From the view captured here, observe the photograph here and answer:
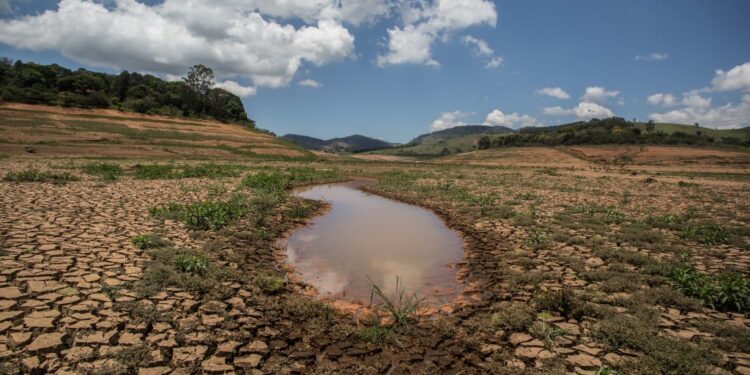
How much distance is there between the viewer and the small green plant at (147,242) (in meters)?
7.01

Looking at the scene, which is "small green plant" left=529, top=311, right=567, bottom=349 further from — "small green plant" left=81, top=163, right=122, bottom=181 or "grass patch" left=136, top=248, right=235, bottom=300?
"small green plant" left=81, top=163, right=122, bottom=181

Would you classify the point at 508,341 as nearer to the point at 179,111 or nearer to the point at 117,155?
the point at 117,155

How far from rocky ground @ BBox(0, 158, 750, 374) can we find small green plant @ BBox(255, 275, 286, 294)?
0.04 m

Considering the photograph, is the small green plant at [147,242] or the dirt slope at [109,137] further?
the dirt slope at [109,137]

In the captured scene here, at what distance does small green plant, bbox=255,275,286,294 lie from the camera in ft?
19.2

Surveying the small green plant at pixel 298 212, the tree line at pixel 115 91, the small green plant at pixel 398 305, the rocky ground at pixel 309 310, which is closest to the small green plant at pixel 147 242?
the rocky ground at pixel 309 310

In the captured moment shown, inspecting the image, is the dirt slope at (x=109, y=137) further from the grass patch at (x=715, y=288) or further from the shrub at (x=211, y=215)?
the grass patch at (x=715, y=288)

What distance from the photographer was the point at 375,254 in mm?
8352

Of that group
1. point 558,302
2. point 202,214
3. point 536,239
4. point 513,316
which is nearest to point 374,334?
point 513,316

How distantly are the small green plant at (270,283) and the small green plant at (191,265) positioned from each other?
0.95m

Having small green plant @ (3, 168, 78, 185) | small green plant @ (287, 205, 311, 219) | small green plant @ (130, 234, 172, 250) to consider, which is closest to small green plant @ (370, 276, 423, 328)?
small green plant @ (130, 234, 172, 250)

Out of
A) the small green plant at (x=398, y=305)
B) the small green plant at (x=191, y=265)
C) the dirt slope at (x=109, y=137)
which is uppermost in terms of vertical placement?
the dirt slope at (x=109, y=137)

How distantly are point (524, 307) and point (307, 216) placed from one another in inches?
324

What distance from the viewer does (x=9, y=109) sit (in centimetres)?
4441
